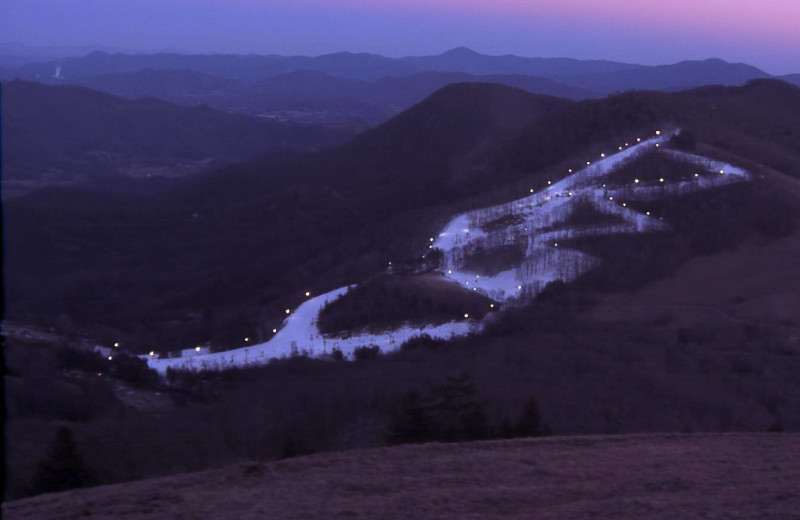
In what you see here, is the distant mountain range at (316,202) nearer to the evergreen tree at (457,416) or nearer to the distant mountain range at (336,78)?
the distant mountain range at (336,78)

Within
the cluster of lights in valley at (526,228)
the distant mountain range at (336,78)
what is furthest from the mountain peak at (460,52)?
the cluster of lights in valley at (526,228)

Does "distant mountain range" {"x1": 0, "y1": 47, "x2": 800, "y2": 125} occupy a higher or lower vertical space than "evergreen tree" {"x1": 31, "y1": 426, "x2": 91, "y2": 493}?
higher

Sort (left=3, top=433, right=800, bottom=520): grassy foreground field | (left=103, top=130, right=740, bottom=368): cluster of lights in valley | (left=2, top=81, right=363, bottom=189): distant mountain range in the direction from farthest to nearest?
1. (left=103, top=130, right=740, bottom=368): cluster of lights in valley
2. (left=2, top=81, right=363, bottom=189): distant mountain range
3. (left=3, top=433, right=800, bottom=520): grassy foreground field

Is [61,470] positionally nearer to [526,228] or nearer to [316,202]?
[526,228]

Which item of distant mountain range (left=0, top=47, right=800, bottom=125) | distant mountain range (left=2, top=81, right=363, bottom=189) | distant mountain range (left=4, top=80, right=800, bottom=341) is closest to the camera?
distant mountain range (left=2, top=81, right=363, bottom=189)

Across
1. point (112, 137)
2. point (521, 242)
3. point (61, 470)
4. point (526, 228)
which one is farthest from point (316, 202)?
point (61, 470)

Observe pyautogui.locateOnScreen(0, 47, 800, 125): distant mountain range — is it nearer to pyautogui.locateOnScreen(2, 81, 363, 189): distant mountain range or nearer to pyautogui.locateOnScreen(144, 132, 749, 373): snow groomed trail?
pyautogui.locateOnScreen(2, 81, 363, 189): distant mountain range

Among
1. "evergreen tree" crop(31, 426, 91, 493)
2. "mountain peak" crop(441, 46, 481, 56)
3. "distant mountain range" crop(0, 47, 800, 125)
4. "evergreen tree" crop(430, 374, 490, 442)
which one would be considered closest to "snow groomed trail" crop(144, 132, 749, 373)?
"evergreen tree" crop(430, 374, 490, 442)

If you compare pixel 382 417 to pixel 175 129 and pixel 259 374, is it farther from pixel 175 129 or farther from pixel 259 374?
pixel 175 129
